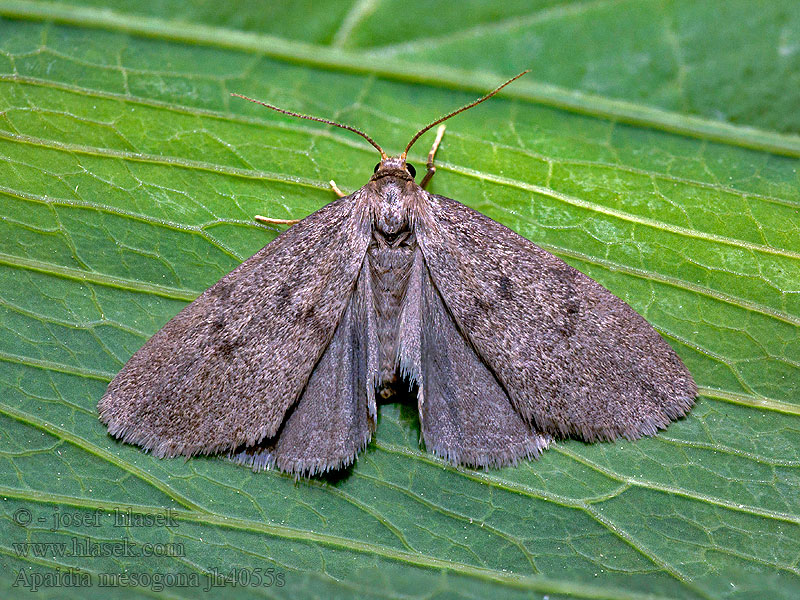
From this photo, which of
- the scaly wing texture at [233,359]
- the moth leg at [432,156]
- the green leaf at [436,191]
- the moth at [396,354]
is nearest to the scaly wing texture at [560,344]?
the moth at [396,354]

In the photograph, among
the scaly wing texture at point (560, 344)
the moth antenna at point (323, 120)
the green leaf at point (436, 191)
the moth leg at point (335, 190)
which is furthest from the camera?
the moth leg at point (335, 190)

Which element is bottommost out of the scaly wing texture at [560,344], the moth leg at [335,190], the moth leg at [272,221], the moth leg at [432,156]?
the scaly wing texture at [560,344]

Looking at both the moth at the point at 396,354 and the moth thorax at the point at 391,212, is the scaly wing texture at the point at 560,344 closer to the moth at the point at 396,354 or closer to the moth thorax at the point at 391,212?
the moth at the point at 396,354

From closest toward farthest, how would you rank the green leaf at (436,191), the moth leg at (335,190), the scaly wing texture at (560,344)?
the scaly wing texture at (560,344) → the green leaf at (436,191) → the moth leg at (335,190)

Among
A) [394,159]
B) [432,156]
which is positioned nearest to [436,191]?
[432,156]

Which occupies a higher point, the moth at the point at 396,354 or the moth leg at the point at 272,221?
the moth leg at the point at 272,221

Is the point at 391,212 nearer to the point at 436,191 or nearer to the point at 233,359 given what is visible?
the point at 436,191

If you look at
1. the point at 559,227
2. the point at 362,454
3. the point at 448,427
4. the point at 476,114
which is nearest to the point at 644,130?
the point at 559,227
